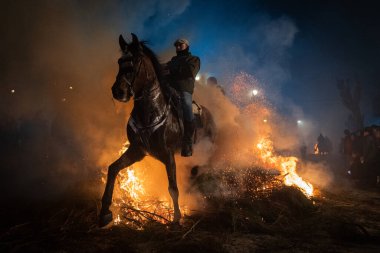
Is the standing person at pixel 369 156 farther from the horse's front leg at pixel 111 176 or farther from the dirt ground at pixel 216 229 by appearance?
the horse's front leg at pixel 111 176

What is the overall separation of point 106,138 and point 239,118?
523 centimetres

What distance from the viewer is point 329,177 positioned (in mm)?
12727

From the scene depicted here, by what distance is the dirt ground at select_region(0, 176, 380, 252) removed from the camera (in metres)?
4.30

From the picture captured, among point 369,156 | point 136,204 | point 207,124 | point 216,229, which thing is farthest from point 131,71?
point 369,156

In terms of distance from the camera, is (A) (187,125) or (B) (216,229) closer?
(B) (216,229)

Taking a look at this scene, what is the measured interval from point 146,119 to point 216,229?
264 centimetres

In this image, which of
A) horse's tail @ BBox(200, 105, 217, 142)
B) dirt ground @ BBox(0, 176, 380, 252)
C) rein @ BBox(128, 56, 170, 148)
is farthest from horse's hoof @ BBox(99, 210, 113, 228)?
horse's tail @ BBox(200, 105, 217, 142)

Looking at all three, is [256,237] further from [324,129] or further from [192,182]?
[324,129]

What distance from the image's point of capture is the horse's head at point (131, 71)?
4.74 m

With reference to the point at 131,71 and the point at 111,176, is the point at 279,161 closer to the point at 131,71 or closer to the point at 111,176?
the point at 111,176

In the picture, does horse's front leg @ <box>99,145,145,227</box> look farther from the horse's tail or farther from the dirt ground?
the horse's tail

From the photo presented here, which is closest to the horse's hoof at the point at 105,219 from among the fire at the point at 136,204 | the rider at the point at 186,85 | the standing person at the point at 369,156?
the fire at the point at 136,204

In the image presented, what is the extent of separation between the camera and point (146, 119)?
5434mm

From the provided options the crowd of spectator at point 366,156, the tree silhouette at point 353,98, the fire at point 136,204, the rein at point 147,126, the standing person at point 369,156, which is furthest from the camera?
the tree silhouette at point 353,98
